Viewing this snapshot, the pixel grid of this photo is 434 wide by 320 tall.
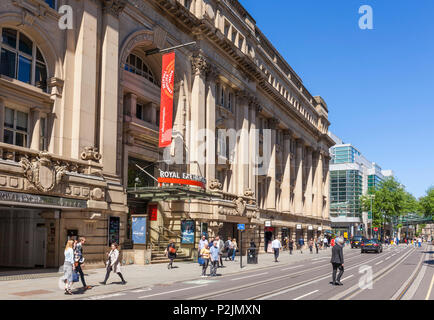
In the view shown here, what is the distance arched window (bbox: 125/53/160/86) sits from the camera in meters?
35.2

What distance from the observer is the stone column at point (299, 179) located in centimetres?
6869

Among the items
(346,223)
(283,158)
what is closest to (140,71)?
(283,158)

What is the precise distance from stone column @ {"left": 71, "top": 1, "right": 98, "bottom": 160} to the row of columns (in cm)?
1177

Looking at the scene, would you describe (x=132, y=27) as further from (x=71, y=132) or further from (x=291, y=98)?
(x=291, y=98)

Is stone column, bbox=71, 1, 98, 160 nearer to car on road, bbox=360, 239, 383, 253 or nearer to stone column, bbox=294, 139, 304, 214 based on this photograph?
car on road, bbox=360, 239, 383, 253

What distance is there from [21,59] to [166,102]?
10546mm

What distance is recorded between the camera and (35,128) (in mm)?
25469

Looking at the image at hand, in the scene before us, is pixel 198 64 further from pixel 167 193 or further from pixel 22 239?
pixel 22 239

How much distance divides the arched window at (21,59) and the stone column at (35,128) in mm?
1586

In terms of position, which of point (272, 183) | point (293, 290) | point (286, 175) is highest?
point (286, 175)

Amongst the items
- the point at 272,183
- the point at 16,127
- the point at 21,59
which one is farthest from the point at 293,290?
the point at 272,183

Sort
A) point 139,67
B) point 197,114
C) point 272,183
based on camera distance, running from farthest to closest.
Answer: point 272,183, point 197,114, point 139,67

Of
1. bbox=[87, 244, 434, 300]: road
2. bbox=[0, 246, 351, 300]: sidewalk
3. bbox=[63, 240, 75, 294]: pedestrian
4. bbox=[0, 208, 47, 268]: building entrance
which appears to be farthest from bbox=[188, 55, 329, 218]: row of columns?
bbox=[63, 240, 75, 294]: pedestrian

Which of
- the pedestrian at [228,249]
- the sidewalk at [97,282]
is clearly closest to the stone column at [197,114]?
the pedestrian at [228,249]
